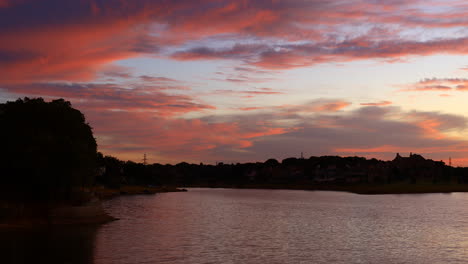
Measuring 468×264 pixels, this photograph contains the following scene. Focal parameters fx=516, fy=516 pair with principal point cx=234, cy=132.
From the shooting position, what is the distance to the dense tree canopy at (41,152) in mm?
67750

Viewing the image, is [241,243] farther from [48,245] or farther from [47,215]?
[47,215]

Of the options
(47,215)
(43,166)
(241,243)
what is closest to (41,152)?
(43,166)

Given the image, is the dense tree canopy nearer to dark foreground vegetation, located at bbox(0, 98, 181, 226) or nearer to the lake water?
dark foreground vegetation, located at bbox(0, 98, 181, 226)

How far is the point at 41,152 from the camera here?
2675 inches

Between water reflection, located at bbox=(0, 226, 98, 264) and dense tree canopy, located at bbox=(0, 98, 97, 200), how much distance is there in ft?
30.4

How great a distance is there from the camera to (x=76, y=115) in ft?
255

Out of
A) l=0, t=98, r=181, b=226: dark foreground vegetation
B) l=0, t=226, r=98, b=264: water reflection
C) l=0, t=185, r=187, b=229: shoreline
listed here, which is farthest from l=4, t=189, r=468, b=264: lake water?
l=0, t=98, r=181, b=226: dark foreground vegetation

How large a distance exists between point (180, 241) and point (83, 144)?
83.1ft

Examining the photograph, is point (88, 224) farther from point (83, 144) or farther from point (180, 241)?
point (180, 241)

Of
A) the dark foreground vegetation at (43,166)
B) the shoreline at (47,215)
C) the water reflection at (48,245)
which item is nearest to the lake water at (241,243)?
the water reflection at (48,245)

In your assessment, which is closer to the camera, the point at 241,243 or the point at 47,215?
the point at 241,243

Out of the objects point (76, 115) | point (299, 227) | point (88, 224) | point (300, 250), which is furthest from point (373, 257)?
point (76, 115)

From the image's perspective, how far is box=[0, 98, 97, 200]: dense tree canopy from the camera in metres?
67.8

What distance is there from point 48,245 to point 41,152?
21.0 meters
